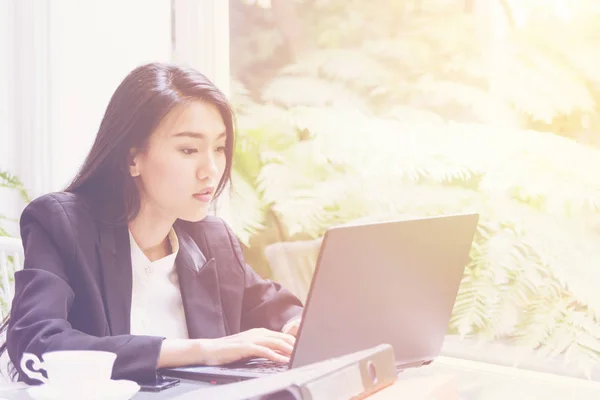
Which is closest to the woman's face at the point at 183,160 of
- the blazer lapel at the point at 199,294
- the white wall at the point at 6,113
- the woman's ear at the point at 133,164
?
the woman's ear at the point at 133,164

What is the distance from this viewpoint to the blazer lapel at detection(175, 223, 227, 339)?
1644mm

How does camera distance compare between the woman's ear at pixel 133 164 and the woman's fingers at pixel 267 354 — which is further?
the woman's ear at pixel 133 164

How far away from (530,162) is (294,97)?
84 centimetres

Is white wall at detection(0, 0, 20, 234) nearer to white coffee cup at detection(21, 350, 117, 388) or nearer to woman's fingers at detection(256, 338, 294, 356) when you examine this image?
woman's fingers at detection(256, 338, 294, 356)

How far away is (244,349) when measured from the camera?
48.7 inches

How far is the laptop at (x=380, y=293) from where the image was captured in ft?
3.34

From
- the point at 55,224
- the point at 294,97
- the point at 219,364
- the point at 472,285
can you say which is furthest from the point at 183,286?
the point at 294,97

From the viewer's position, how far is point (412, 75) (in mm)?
2248

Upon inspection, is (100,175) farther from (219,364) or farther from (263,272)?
(263,272)

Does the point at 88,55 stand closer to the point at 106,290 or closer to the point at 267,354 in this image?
the point at 106,290

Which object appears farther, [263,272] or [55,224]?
[263,272]

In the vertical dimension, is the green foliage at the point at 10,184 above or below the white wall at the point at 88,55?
below

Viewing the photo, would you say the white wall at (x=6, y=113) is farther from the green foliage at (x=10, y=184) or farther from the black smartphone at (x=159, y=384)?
the black smartphone at (x=159, y=384)

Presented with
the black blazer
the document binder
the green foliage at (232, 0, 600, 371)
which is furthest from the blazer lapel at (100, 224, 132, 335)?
the green foliage at (232, 0, 600, 371)
